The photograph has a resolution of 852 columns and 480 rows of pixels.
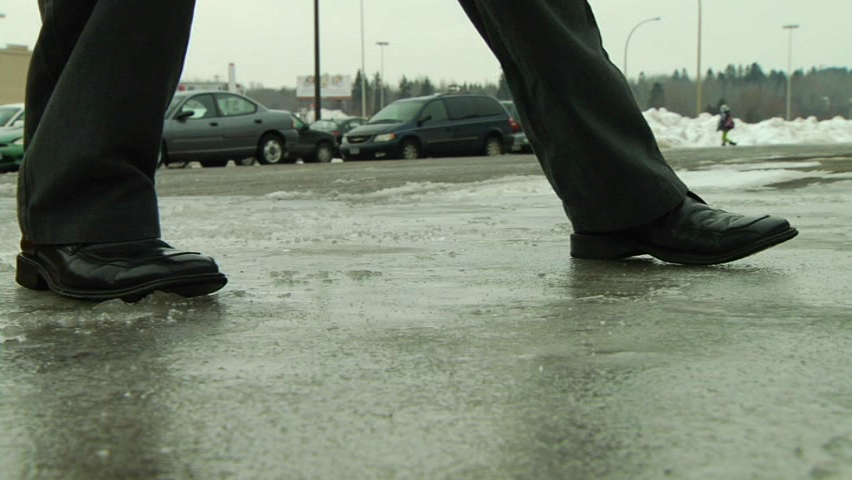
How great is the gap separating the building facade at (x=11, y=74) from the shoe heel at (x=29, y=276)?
5143 cm

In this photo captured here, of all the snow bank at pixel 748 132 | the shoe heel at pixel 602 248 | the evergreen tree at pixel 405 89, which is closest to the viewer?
the shoe heel at pixel 602 248

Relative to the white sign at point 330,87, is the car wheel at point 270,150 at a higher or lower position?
lower

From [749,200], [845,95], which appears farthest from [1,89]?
[845,95]

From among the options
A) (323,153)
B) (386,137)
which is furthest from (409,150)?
(323,153)

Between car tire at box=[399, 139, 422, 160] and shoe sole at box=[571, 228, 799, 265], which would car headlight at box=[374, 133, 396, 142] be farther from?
shoe sole at box=[571, 228, 799, 265]

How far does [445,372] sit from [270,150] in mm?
17068

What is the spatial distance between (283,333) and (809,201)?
333 cm

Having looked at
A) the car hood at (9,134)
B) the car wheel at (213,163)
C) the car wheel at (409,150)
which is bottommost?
the car wheel at (213,163)

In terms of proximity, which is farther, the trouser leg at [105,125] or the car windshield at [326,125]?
the car windshield at [326,125]

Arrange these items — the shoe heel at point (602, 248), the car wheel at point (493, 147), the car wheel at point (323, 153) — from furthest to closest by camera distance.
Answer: the car wheel at point (493, 147), the car wheel at point (323, 153), the shoe heel at point (602, 248)

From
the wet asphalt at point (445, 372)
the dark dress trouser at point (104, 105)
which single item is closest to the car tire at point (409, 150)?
the wet asphalt at point (445, 372)

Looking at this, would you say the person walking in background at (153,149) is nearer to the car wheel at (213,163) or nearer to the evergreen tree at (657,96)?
the car wheel at (213,163)

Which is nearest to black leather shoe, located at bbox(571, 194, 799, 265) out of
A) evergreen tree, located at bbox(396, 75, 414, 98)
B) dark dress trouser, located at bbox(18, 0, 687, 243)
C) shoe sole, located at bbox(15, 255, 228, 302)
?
dark dress trouser, located at bbox(18, 0, 687, 243)

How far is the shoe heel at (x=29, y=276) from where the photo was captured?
2166mm
